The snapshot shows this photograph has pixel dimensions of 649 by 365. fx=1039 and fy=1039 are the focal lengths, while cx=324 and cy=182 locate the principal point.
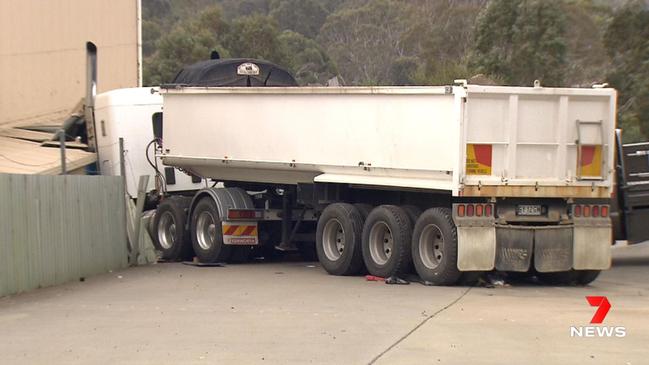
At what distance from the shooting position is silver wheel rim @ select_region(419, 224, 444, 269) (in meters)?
14.7

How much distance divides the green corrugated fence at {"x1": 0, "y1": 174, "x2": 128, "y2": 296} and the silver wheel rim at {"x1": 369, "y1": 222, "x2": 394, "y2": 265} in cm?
460

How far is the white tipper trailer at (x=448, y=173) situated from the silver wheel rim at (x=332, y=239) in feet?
0.07

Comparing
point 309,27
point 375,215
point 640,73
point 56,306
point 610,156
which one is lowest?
point 56,306

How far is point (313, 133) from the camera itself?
→ 54.3ft

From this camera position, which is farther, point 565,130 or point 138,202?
point 138,202

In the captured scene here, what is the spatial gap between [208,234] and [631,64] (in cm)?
2235

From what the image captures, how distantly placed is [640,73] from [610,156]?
23.2m

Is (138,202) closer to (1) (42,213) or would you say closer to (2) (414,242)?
(1) (42,213)

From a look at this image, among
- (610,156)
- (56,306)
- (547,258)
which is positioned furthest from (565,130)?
(56,306)

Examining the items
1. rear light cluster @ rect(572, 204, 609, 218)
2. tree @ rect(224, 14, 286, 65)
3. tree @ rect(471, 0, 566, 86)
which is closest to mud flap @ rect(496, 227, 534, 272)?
rear light cluster @ rect(572, 204, 609, 218)

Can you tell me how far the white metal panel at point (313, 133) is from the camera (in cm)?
1445

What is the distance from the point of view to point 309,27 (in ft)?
265

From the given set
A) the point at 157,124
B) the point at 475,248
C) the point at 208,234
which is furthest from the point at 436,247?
the point at 157,124

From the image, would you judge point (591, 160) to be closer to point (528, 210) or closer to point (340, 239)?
point (528, 210)
